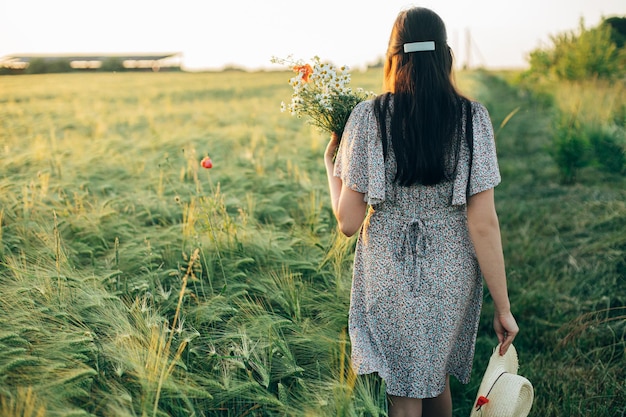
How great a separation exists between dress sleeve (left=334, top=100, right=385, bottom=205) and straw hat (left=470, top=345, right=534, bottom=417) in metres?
0.90

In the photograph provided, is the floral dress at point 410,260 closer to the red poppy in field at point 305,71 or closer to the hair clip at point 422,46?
the hair clip at point 422,46

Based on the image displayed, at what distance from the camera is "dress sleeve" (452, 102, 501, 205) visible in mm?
1944

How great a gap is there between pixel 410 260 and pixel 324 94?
2.68 ft

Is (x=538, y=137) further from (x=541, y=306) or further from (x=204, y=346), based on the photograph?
(x=204, y=346)

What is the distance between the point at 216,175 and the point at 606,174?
5.30 m

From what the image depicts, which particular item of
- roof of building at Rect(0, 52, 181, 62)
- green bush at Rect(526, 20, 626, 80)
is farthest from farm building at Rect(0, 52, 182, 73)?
green bush at Rect(526, 20, 626, 80)

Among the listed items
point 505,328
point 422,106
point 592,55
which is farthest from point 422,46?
point 592,55

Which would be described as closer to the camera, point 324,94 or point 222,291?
point 324,94

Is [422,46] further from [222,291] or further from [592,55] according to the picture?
[592,55]

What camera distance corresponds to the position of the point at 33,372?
1882mm

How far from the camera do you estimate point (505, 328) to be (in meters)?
2.18

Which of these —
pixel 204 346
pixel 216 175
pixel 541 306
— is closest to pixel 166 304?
pixel 204 346

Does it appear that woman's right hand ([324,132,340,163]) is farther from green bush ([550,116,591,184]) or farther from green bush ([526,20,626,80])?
green bush ([526,20,626,80])

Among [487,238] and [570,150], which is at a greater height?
[487,238]
